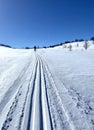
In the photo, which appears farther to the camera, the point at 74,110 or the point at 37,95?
the point at 37,95

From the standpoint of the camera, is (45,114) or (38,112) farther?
(38,112)

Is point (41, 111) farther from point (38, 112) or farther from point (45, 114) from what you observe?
point (45, 114)

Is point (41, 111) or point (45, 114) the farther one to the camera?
point (41, 111)

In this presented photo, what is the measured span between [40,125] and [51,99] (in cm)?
179

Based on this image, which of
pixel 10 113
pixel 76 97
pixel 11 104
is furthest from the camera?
pixel 76 97

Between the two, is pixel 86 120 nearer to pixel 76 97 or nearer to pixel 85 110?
pixel 85 110

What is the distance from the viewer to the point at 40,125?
3.79 metres

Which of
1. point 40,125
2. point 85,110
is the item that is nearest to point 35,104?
point 40,125

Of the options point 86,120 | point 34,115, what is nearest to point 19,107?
point 34,115

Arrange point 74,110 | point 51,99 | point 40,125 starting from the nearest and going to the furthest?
1. point 40,125
2. point 74,110
3. point 51,99

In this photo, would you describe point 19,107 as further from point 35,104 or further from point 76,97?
point 76,97

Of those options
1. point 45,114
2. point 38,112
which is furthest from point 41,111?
point 45,114

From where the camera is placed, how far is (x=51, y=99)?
553 centimetres

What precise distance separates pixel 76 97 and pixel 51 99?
3.74ft
